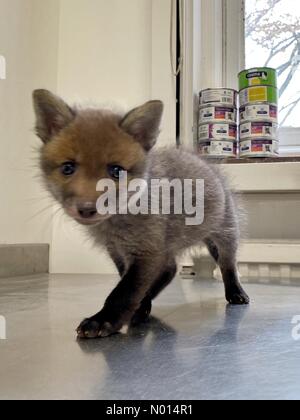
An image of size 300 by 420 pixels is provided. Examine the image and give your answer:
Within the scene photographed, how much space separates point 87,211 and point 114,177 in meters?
0.07

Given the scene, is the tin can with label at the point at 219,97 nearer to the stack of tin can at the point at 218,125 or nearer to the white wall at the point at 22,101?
the stack of tin can at the point at 218,125

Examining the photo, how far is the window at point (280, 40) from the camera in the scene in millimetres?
2273

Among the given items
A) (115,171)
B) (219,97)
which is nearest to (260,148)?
(219,97)

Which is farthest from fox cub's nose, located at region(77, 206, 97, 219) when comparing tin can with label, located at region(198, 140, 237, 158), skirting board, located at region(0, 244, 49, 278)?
tin can with label, located at region(198, 140, 237, 158)

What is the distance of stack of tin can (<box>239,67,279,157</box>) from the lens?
1979 mm

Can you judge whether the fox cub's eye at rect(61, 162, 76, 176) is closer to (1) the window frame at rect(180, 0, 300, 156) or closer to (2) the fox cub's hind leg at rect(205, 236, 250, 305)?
(2) the fox cub's hind leg at rect(205, 236, 250, 305)

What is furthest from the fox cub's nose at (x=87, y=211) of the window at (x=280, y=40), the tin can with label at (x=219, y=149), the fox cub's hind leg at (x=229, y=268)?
the window at (x=280, y=40)

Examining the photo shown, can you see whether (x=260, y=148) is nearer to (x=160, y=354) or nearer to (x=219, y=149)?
(x=219, y=149)

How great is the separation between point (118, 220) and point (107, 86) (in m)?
1.37

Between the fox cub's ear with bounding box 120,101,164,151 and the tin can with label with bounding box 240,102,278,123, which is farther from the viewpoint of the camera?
the tin can with label with bounding box 240,102,278,123

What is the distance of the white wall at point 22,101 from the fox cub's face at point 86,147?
2.70 feet
